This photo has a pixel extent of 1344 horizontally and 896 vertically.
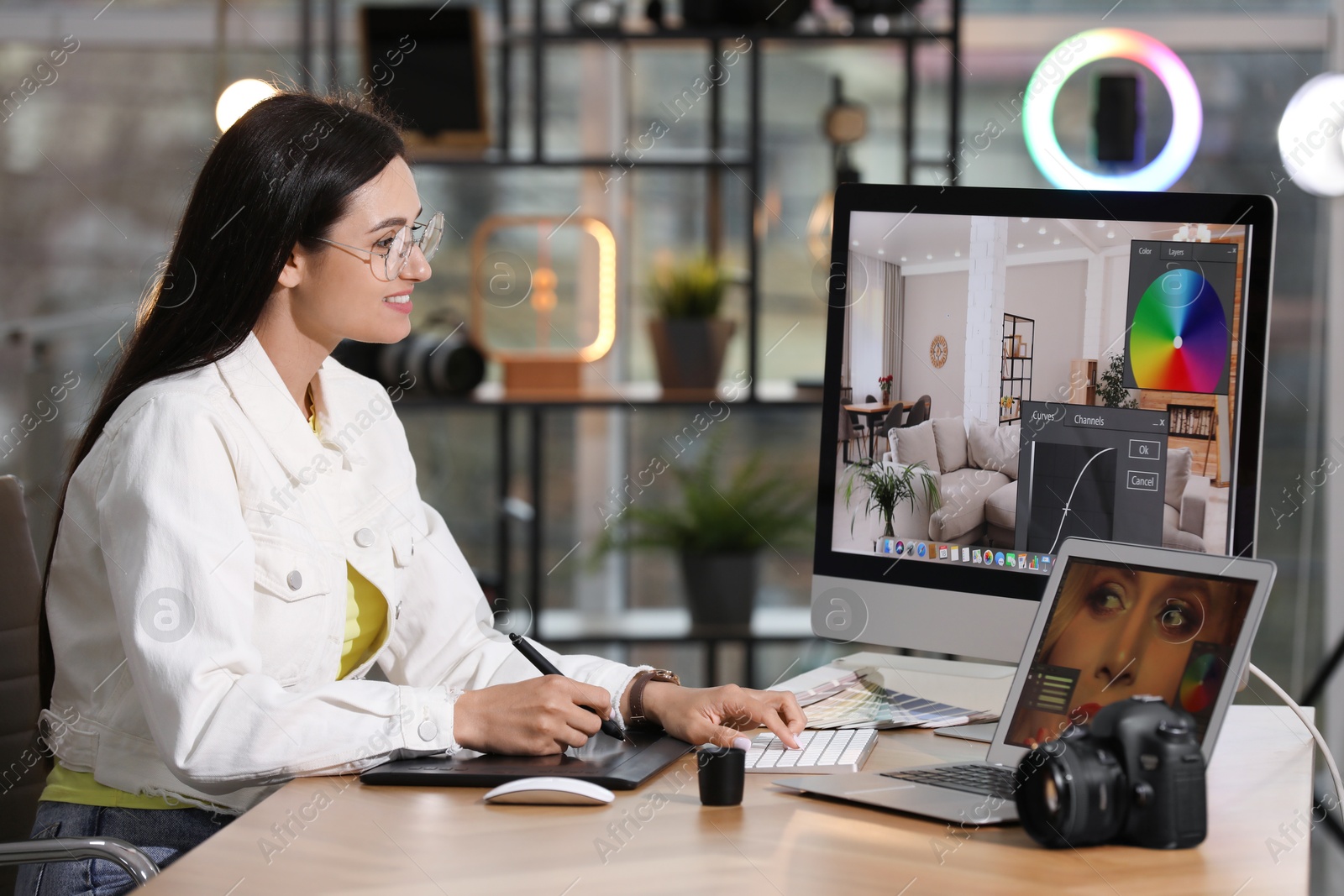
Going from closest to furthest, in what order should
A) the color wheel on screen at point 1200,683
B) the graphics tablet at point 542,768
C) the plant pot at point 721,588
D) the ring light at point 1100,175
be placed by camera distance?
1. the color wheel on screen at point 1200,683
2. the graphics tablet at point 542,768
3. the ring light at point 1100,175
4. the plant pot at point 721,588

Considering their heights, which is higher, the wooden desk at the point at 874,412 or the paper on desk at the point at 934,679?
the wooden desk at the point at 874,412

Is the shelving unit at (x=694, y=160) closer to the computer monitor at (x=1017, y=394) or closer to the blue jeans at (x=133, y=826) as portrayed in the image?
the computer monitor at (x=1017, y=394)

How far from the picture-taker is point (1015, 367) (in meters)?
1.34

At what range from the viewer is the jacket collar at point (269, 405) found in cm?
131

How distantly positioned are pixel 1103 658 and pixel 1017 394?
13.3 inches

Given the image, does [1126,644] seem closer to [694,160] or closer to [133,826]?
[133,826]

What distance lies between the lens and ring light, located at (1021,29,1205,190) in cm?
157

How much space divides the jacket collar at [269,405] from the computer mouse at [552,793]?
1.47ft

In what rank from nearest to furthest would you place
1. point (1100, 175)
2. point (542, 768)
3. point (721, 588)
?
point (542, 768) < point (1100, 175) < point (721, 588)

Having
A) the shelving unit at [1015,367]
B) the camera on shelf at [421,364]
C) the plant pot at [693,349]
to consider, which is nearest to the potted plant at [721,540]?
the plant pot at [693,349]

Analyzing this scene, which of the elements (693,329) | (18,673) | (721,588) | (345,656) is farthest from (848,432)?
(721,588)

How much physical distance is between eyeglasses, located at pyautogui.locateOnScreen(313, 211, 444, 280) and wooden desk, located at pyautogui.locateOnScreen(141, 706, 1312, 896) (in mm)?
592

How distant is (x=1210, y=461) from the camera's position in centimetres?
126

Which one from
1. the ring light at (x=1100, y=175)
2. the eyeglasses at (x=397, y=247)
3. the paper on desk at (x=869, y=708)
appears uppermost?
the ring light at (x=1100, y=175)
